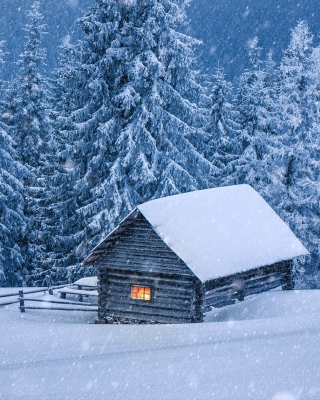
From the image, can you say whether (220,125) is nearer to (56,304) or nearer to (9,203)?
(9,203)

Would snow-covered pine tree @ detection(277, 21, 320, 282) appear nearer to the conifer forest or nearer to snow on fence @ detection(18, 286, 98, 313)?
the conifer forest

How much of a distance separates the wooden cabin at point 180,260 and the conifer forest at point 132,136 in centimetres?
509

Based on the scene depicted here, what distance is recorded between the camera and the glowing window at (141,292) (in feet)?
68.4

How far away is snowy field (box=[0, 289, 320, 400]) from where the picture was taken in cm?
955

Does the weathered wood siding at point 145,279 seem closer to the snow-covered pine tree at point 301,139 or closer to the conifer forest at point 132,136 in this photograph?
the conifer forest at point 132,136

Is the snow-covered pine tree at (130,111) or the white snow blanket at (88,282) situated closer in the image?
the white snow blanket at (88,282)

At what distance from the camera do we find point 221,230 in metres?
21.8

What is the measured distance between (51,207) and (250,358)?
20.9m

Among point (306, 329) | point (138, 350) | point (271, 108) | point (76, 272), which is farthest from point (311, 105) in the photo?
point (138, 350)

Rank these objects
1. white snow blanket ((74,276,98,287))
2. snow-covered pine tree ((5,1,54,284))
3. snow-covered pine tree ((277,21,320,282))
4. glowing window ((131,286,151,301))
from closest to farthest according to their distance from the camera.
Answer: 1. glowing window ((131,286,151,301))
2. white snow blanket ((74,276,98,287))
3. snow-covered pine tree ((277,21,320,282))
4. snow-covered pine tree ((5,1,54,284))

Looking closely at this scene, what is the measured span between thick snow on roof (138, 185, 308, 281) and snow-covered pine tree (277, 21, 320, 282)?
5239 millimetres

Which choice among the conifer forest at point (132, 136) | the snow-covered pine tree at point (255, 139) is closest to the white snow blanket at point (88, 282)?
the conifer forest at point (132, 136)

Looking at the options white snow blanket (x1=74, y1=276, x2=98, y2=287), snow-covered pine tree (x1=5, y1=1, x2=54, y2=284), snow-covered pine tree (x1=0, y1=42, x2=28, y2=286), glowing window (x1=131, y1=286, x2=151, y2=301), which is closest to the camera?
glowing window (x1=131, y1=286, x2=151, y2=301)

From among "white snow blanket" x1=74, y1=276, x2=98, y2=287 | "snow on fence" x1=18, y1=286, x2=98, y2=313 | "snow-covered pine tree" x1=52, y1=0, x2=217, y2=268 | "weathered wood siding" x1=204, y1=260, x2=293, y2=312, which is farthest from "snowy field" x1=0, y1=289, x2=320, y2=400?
"snow-covered pine tree" x1=52, y1=0, x2=217, y2=268
